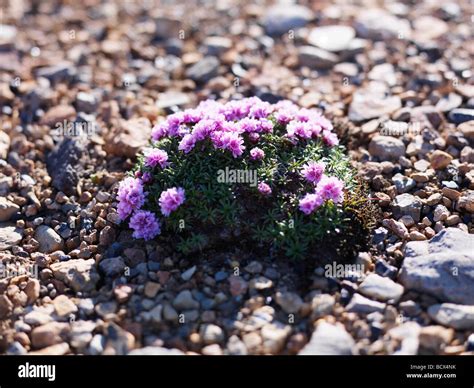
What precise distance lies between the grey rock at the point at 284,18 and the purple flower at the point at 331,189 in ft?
16.1

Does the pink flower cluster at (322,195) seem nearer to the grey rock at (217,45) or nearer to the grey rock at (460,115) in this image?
the grey rock at (460,115)

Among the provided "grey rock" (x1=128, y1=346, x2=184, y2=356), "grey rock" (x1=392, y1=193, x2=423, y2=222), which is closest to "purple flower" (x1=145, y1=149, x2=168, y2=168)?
"grey rock" (x1=128, y1=346, x2=184, y2=356)

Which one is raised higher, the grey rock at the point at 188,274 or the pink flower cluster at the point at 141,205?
the pink flower cluster at the point at 141,205

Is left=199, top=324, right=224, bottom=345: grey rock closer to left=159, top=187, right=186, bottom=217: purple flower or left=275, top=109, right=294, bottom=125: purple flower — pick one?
left=159, top=187, right=186, bottom=217: purple flower

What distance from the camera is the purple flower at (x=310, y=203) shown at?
19.6 ft

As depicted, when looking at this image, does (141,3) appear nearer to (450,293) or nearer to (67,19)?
(67,19)

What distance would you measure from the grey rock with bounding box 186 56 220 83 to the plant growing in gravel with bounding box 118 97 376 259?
8.79ft

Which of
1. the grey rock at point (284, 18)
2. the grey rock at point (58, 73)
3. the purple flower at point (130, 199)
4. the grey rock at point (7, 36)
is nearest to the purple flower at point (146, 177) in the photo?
the purple flower at point (130, 199)

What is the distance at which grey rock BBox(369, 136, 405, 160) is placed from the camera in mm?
7383

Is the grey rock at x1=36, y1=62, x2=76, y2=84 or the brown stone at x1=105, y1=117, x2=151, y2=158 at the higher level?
the grey rock at x1=36, y1=62, x2=76, y2=84

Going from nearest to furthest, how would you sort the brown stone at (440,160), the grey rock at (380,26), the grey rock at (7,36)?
the brown stone at (440,160) < the grey rock at (380,26) < the grey rock at (7,36)

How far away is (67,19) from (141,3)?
4.36 ft

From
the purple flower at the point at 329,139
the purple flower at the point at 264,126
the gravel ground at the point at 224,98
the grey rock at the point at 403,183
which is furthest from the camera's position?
the grey rock at the point at 403,183
